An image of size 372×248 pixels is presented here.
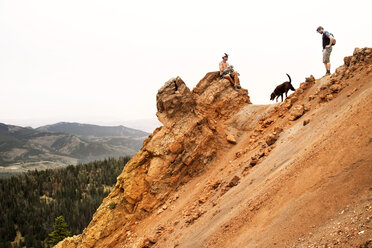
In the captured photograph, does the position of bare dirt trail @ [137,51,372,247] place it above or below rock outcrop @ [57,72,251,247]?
below

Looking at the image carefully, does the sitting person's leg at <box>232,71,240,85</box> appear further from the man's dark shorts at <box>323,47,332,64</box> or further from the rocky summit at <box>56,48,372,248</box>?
the man's dark shorts at <box>323,47,332,64</box>

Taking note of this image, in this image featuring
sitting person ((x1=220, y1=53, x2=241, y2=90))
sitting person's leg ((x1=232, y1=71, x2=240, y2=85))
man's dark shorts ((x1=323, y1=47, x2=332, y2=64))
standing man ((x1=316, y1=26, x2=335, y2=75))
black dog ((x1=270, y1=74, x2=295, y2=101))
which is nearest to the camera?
standing man ((x1=316, y1=26, x2=335, y2=75))

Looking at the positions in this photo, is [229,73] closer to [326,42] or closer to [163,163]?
[326,42]

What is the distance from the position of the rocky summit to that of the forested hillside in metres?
59.1

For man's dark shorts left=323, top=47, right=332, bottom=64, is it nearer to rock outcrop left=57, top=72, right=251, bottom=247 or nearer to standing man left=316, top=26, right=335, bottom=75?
standing man left=316, top=26, right=335, bottom=75

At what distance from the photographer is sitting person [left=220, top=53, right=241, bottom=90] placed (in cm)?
1644

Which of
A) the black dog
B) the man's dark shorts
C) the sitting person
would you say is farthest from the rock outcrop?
the man's dark shorts

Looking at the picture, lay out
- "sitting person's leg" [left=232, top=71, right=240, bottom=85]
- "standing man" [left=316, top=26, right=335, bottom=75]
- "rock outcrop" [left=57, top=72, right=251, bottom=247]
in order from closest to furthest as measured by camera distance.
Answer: "rock outcrop" [left=57, top=72, right=251, bottom=247] → "standing man" [left=316, top=26, right=335, bottom=75] → "sitting person's leg" [left=232, top=71, right=240, bottom=85]

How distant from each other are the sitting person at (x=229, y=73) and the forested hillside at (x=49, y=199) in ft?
197

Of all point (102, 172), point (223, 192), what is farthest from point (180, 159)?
point (102, 172)

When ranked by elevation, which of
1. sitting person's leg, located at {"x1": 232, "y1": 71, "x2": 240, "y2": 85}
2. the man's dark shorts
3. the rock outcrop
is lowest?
the rock outcrop

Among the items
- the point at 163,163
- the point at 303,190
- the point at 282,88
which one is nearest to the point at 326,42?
the point at 282,88

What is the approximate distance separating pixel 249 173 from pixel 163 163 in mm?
4527

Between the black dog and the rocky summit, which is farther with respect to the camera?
the black dog
